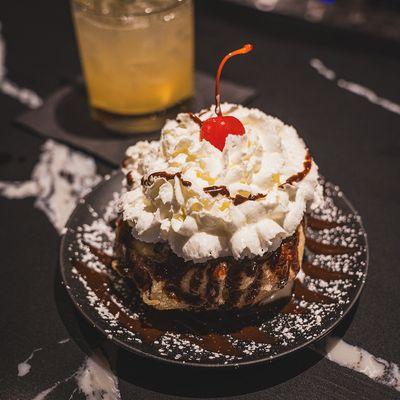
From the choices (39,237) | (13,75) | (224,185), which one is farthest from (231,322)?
(13,75)

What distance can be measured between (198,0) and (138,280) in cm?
194

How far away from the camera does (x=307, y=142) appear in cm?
193

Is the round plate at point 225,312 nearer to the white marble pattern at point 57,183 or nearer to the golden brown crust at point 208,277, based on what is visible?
the golden brown crust at point 208,277

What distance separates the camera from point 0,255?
5.00 ft

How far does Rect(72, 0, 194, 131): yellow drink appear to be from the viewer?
66.9 inches

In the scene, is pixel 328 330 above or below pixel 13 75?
above

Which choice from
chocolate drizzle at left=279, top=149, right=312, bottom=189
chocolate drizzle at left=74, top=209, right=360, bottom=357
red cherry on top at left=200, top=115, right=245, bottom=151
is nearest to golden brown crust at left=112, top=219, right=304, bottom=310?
chocolate drizzle at left=74, top=209, right=360, bottom=357

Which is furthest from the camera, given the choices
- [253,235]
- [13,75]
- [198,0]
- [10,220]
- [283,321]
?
[198,0]

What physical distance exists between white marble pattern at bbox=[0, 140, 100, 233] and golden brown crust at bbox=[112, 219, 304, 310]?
1.70 ft

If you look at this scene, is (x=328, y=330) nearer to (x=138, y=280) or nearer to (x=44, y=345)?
(x=138, y=280)

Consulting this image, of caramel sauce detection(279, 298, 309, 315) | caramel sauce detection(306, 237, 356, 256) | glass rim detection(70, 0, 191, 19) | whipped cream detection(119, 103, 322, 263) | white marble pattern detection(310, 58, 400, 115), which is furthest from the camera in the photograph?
white marble pattern detection(310, 58, 400, 115)

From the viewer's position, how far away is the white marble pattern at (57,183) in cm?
167

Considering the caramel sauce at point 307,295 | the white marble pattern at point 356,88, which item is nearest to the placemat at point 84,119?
the white marble pattern at point 356,88

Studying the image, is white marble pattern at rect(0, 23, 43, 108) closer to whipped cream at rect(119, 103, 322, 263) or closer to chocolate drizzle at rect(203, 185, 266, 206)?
whipped cream at rect(119, 103, 322, 263)
